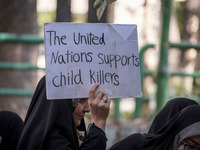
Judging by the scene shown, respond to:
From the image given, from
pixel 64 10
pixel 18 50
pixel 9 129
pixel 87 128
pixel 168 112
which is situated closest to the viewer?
pixel 87 128

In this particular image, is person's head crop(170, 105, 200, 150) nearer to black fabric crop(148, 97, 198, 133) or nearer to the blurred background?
black fabric crop(148, 97, 198, 133)

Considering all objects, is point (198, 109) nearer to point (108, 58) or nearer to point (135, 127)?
point (108, 58)

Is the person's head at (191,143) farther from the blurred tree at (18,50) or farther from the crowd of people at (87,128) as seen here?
the blurred tree at (18,50)

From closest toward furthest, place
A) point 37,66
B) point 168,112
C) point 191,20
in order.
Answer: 1. point 168,112
2. point 37,66
3. point 191,20

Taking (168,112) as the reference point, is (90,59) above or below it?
above

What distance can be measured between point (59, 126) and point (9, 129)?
0.71 meters

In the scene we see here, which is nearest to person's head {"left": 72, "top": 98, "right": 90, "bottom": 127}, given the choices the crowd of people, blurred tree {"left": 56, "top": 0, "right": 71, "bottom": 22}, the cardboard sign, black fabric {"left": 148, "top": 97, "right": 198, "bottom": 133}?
the crowd of people

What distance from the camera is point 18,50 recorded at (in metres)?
7.70

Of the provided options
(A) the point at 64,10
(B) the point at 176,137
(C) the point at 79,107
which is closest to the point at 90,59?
(C) the point at 79,107

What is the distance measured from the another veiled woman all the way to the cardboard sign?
0.96ft

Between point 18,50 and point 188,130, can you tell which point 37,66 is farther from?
point 188,130

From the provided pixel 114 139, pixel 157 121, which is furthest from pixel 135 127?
pixel 157 121

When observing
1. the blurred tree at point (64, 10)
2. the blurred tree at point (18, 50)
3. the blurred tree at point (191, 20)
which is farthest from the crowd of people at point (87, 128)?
the blurred tree at point (191, 20)

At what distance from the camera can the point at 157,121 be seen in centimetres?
370
